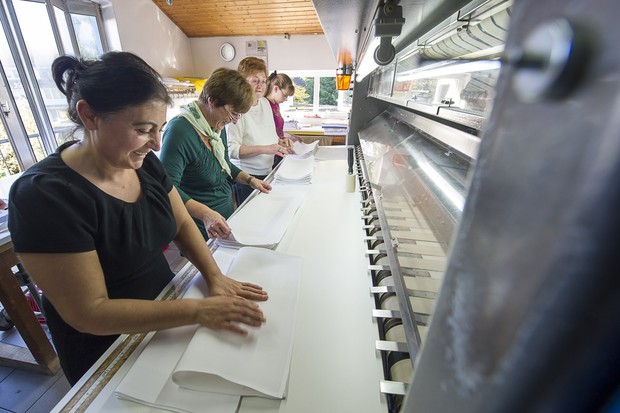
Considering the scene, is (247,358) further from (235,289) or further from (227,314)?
(235,289)

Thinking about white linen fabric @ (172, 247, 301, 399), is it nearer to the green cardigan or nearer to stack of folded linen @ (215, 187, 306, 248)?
stack of folded linen @ (215, 187, 306, 248)

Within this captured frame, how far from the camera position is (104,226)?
81 centimetres

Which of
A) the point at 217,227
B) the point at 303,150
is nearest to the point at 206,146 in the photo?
the point at 217,227

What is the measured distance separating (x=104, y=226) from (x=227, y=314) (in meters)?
0.46

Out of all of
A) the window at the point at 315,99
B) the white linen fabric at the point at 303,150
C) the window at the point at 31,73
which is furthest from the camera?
the window at the point at 315,99

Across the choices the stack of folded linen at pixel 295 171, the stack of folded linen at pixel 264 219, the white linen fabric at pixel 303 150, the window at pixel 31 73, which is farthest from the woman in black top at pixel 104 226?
the window at pixel 31 73

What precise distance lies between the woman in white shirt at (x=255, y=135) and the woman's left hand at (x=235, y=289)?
139 cm

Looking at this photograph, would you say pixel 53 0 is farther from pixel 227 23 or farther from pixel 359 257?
pixel 359 257

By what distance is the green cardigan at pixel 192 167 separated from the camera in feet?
4.51

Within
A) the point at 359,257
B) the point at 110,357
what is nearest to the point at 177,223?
the point at 110,357

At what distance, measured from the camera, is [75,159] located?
818 millimetres

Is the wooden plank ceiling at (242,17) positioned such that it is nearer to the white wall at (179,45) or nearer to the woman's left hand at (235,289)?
the white wall at (179,45)

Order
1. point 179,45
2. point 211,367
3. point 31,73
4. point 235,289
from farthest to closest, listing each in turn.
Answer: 1. point 179,45
2. point 31,73
3. point 235,289
4. point 211,367

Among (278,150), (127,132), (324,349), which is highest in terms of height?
(127,132)
